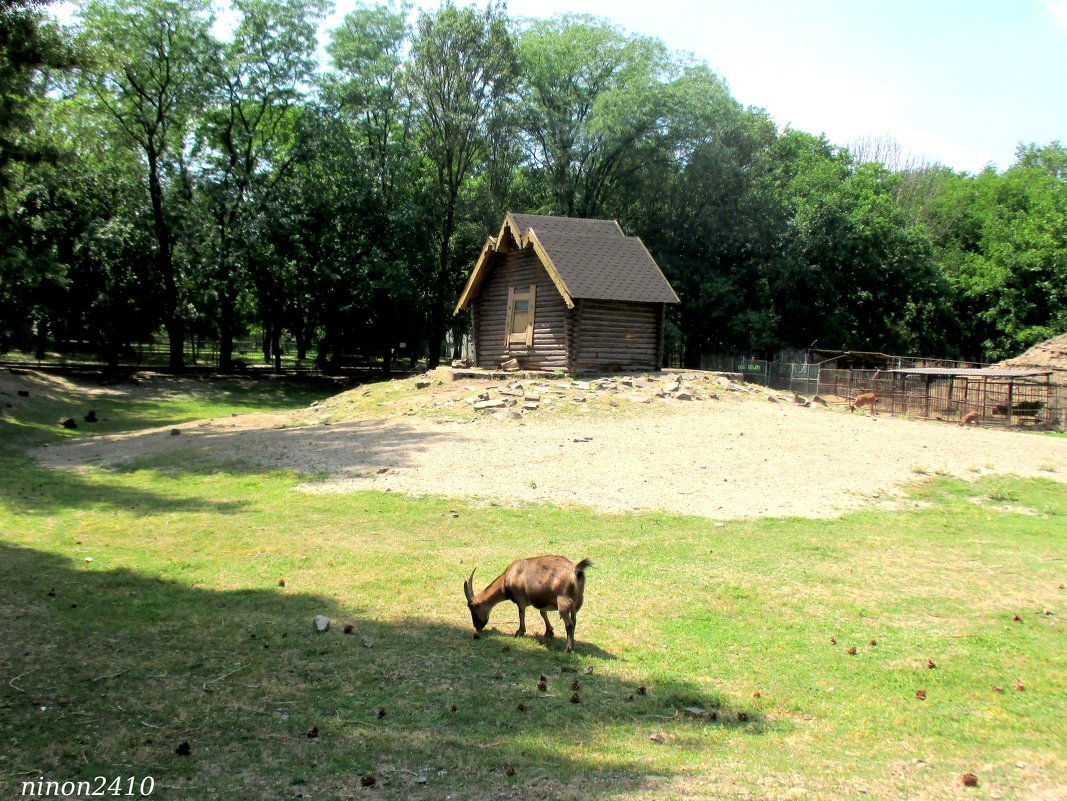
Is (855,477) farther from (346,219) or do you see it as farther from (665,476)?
(346,219)

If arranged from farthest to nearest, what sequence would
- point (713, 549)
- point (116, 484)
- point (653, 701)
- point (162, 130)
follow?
point (162, 130)
point (116, 484)
point (713, 549)
point (653, 701)

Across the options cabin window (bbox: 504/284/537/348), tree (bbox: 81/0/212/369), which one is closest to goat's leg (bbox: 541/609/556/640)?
cabin window (bbox: 504/284/537/348)

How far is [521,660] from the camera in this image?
7625mm

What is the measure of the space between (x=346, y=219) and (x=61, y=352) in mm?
19014

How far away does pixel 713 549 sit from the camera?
12.2 m

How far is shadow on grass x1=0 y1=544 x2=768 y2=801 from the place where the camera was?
5051 millimetres

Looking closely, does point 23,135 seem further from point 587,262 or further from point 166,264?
point 166,264

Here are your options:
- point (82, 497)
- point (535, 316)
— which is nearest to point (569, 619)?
point (82, 497)

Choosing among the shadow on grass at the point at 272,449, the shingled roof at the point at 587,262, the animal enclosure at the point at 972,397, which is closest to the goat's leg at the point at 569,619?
the shadow on grass at the point at 272,449

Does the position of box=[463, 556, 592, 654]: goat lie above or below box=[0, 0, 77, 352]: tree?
below

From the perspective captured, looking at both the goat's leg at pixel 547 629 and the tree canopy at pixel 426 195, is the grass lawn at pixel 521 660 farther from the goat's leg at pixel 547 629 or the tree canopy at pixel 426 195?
the tree canopy at pixel 426 195

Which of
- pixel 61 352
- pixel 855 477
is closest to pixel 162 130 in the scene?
pixel 61 352

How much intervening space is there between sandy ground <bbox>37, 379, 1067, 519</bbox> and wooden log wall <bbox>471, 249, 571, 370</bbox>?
633 centimetres

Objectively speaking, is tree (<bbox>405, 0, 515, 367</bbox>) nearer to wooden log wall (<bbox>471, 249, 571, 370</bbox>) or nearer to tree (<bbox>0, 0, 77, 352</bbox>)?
wooden log wall (<bbox>471, 249, 571, 370</bbox>)
